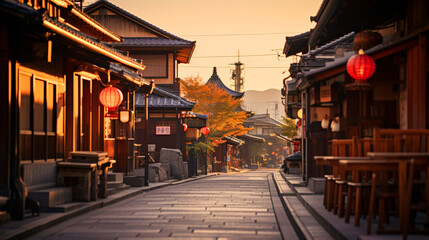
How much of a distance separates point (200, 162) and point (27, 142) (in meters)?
38.6

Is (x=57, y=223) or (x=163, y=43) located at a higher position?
(x=163, y=43)

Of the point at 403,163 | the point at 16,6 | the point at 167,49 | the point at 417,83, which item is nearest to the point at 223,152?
the point at 167,49

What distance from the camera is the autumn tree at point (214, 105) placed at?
49.3 metres

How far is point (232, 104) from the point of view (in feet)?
166

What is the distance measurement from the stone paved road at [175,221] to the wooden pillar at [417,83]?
12.5 feet

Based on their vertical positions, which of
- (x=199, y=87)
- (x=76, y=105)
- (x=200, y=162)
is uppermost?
(x=199, y=87)

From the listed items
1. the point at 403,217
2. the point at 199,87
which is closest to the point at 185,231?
the point at 403,217

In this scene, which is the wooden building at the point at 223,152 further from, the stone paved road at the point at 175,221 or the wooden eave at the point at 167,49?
the stone paved road at the point at 175,221

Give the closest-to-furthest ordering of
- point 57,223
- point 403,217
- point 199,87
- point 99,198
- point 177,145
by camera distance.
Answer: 1. point 403,217
2. point 57,223
3. point 99,198
4. point 177,145
5. point 199,87

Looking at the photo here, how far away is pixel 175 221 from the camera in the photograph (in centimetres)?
1270

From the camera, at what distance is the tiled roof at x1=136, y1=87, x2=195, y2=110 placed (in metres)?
35.8

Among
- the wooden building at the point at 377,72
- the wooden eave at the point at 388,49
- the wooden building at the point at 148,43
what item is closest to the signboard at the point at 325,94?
the wooden building at the point at 377,72

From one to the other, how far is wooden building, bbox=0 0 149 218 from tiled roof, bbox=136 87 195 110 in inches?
587

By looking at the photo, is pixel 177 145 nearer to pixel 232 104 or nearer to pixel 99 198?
pixel 232 104
